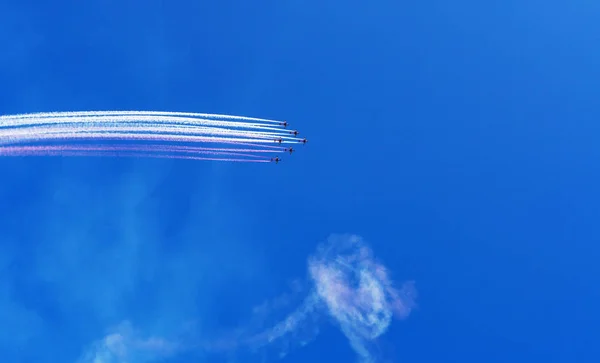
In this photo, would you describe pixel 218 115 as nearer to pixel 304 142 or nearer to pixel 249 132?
pixel 249 132

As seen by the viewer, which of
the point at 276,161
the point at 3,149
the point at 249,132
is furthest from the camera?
the point at 276,161

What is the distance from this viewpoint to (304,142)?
2470 inches

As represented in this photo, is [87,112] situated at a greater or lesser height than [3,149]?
greater

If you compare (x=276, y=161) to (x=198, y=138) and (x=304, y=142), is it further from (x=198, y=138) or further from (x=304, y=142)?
(x=198, y=138)

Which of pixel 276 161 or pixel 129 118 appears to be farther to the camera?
pixel 276 161

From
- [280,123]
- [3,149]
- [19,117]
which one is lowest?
[3,149]

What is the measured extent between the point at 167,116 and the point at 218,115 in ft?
17.9

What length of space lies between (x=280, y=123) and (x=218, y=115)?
8689 mm

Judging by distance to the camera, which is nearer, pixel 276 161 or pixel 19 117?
pixel 19 117

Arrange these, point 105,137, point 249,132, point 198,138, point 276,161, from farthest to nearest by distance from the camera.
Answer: point 276,161
point 249,132
point 198,138
point 105,137

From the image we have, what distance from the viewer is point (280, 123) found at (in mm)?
58438

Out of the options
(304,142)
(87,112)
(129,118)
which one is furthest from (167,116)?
(304,142)

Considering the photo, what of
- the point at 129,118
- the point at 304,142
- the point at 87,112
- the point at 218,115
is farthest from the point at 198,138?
the point at 304,142

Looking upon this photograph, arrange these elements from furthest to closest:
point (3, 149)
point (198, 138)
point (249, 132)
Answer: point (249, 132) < point (198, 138) < point (3, 149)
